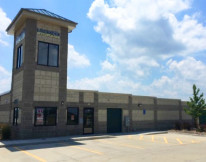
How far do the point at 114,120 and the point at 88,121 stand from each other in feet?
10.8

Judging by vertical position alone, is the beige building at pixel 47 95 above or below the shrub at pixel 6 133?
above

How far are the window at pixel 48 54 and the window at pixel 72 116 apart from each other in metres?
4.30

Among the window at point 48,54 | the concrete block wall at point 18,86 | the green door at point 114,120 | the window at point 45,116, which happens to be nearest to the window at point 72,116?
the window at point 45,116

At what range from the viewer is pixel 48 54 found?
1928 cm

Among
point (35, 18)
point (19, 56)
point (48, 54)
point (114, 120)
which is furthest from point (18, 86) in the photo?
point (114, 120)

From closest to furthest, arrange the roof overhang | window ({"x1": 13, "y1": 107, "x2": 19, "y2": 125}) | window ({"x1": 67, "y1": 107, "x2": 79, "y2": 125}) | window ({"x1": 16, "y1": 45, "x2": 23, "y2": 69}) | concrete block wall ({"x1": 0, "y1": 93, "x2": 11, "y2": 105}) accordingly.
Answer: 1. the roof overhang
2. window ({"x1": 13, "y1": 107, "x2": 19, "y2": 125})
3. window ({"x1": 16, "y1": 45, "x2": 23, "y2": 69})
4. window ({"x1": 67, "y1": 107, "x2": 79, "y2": 125})
5. concrete block wall ({"x1": 0, "y1": 93, "x2": 11, "y2": 105})

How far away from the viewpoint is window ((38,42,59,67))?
62.1ft

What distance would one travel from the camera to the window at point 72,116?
20.0 m

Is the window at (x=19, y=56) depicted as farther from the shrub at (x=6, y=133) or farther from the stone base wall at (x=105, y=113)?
the shrub at (x=6, y=133)

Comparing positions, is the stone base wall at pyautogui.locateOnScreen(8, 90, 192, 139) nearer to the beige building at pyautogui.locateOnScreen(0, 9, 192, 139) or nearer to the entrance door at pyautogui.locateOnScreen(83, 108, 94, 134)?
the beige building at pyautogui.locateOnScreen(0, 9, 192, 139)

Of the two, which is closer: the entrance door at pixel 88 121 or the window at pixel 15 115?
the window at pixel 15 115

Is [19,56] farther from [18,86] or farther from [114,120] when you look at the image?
[114,120]

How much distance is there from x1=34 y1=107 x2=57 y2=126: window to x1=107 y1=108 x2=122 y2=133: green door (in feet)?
20.4

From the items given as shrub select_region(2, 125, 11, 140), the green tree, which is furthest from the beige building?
the green tree
